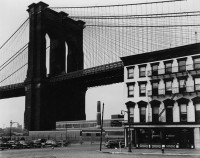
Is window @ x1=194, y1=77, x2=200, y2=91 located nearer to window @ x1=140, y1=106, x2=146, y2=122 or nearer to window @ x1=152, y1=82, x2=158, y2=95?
window @ x1=152, y1=82, x2=158, y2=95

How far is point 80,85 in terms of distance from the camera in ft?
290

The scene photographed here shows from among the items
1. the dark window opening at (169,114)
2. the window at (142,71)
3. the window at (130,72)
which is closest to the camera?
the dark window opening at (169,114)

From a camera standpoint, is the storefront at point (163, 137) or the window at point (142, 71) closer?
the storefront at point (163, 137)

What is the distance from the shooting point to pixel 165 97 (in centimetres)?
4609

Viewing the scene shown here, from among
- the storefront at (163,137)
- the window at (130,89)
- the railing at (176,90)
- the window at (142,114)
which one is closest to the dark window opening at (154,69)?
the railing at (176,90)

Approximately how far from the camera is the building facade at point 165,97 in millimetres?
43406

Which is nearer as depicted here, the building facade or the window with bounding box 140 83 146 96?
the building facade

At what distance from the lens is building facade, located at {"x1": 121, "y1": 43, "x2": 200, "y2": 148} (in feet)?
142

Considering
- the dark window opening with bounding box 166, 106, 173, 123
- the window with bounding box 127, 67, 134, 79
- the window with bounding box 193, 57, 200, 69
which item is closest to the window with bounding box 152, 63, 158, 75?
the window with bounding box 127, 67, 134, 79

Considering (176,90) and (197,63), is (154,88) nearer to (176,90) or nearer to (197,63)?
(176,90)

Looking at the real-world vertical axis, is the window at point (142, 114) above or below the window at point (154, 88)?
below

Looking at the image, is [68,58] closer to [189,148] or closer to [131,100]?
[131,100]

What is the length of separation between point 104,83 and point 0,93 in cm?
2996

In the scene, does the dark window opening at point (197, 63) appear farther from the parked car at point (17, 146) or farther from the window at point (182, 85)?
the parked car at point (17, 146)
